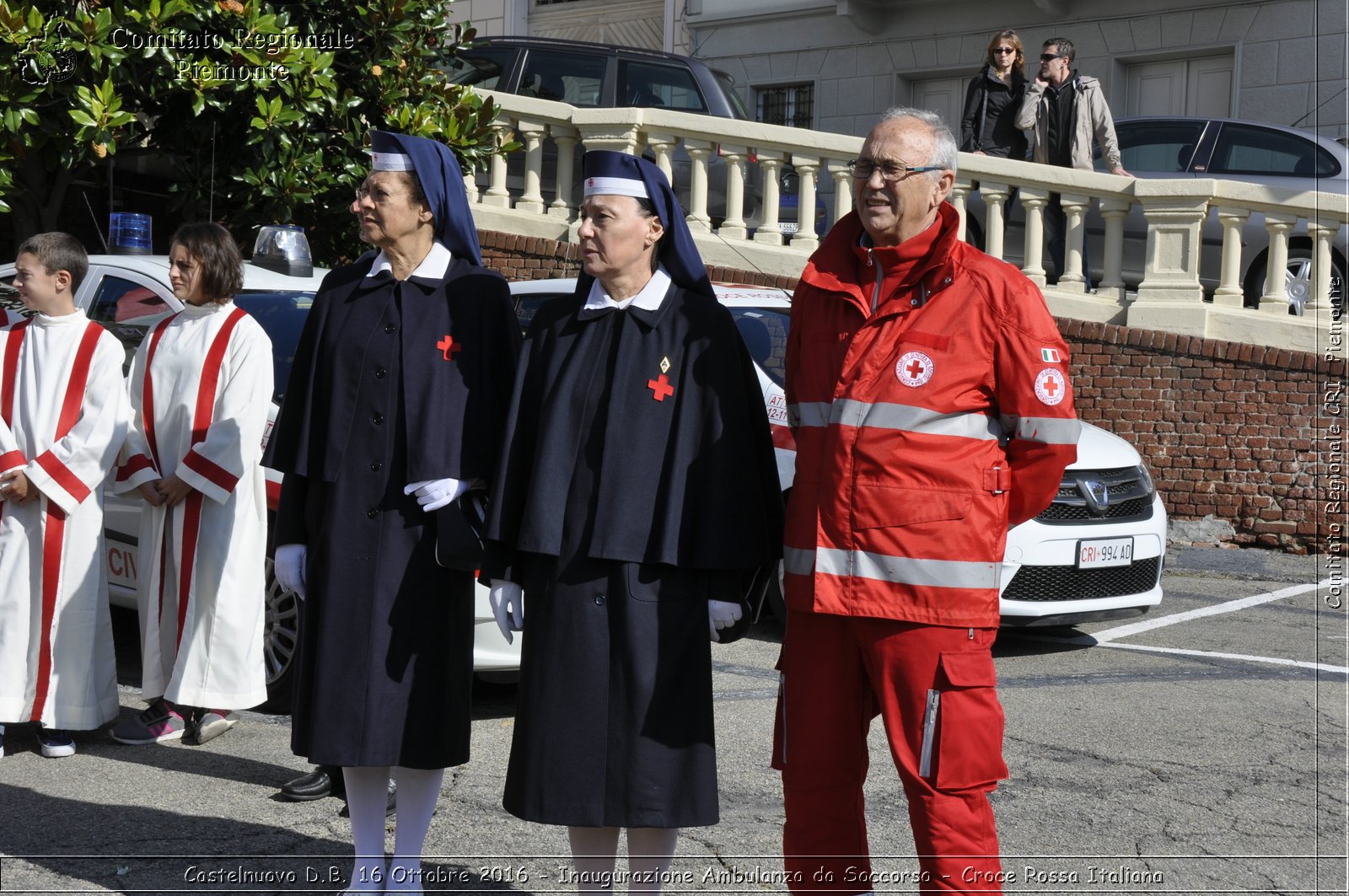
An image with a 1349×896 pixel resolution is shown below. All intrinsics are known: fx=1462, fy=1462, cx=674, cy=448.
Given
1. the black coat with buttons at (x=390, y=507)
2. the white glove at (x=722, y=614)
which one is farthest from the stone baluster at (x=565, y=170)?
the white glove at (x=722, y=614)

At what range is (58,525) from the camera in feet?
18.0

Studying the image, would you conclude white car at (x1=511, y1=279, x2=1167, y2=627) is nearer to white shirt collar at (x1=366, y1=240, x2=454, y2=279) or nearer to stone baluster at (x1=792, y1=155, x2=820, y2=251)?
white shirt collar at (x1=366, y1=240, x2=454, y2=279)

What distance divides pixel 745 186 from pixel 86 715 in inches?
326

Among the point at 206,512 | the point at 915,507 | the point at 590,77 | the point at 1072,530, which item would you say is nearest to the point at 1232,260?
the point at 1072,530

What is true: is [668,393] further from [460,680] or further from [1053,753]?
[1053,753]

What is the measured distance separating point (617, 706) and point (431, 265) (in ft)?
4.52

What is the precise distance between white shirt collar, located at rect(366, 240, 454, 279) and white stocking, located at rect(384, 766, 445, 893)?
1367mm

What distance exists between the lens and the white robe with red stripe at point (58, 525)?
5.37 m

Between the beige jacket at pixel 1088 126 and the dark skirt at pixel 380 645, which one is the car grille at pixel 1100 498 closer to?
the dark skirt at pixel 380 645

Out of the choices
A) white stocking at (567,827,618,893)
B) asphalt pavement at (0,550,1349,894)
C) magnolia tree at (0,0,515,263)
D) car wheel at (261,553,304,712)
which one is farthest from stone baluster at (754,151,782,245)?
white stocking at (567,827,618,893)

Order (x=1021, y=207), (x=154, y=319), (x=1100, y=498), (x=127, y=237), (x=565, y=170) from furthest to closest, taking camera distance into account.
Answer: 1. (x=565, y=170)
2. (x=1021, y=207)
3. (x=1100, y=498)
4. (x=127, y=237)
5. (x=154, y=319)

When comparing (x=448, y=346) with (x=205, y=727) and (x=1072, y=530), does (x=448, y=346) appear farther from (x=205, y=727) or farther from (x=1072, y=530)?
(x=1072, y=530)

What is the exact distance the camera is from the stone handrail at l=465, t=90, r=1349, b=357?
10.9m

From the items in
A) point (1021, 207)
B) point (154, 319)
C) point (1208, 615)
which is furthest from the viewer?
point (1021, 207)
